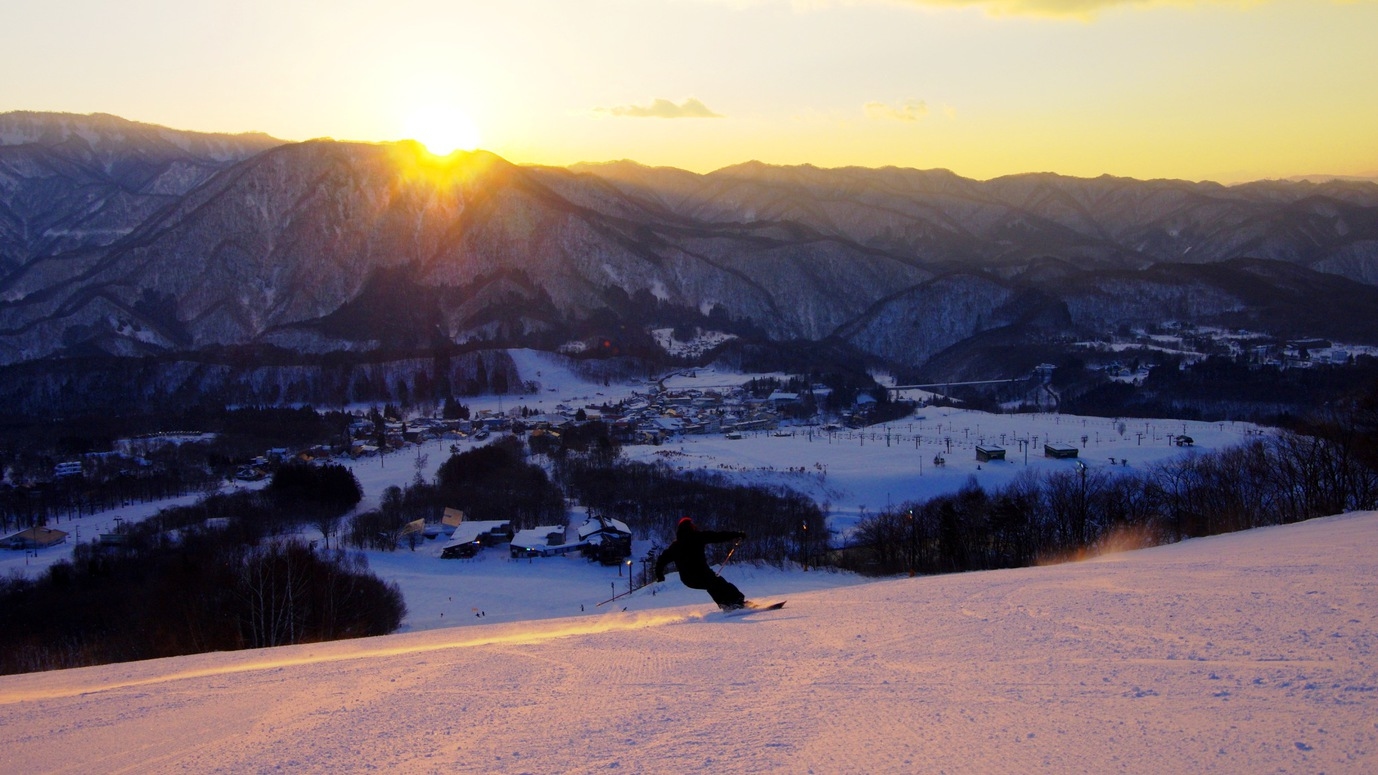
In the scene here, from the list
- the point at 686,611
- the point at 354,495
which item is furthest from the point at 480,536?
the point at 686,611

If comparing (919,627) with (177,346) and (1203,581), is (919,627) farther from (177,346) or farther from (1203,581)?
(177,346)

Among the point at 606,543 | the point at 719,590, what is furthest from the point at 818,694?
the point at 606,543

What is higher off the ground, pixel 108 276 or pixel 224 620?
pixel 108 276

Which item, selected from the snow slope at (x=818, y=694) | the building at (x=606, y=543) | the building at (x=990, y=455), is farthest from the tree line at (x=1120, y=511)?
the snow slope at (x=818, y=694)

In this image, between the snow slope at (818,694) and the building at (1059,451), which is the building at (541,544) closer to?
the snow slope at (818,694)

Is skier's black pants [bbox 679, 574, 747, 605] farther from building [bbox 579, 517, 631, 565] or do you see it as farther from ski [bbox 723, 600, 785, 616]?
building [bbox 579, 517, 631, 565]

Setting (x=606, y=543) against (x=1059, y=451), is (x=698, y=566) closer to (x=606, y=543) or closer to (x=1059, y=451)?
(x=606, y=543)
